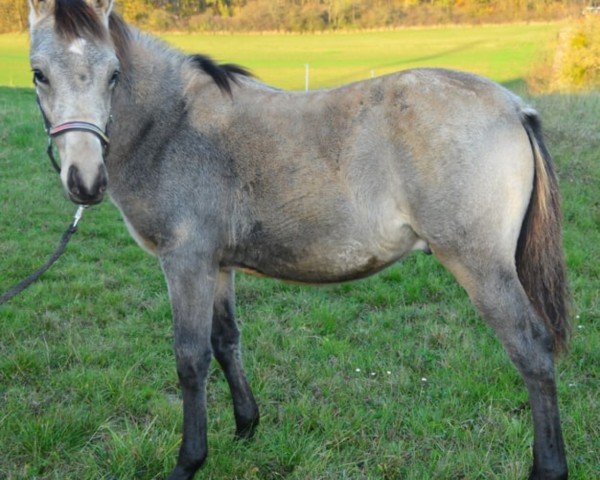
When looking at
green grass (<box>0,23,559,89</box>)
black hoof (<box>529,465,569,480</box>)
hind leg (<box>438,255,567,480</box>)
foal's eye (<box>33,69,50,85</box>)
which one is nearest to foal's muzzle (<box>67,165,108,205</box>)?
foal's eye (<box>33,69,50,85</box>)

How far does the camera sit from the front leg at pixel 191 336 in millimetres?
3232

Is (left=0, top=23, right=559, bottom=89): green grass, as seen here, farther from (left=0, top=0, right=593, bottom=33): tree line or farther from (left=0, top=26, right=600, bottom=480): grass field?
(left=0, top=26, right=600, bottom=480): grass field

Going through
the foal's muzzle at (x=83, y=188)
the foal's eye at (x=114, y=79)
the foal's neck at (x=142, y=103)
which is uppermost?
the foal's eye at (x=114, y=79)

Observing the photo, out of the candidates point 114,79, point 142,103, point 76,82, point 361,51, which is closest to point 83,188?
point 76,82

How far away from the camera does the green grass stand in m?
33.7

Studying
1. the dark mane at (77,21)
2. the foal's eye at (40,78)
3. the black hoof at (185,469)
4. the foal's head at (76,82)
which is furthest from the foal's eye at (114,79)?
the black hoof at (185,469)

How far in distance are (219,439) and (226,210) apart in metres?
1.41

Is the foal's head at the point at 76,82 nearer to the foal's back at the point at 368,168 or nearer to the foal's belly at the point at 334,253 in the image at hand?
the foal's back at the point at 368,168

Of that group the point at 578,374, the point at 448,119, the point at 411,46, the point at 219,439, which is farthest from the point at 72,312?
the point at 411,46

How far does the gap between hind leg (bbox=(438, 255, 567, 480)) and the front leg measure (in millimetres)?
1287

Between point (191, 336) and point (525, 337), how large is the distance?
5.69 feet

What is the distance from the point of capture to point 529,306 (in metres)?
3.11

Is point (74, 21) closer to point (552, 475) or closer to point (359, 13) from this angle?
point (552, 475)

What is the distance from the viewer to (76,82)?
2.87 meters
